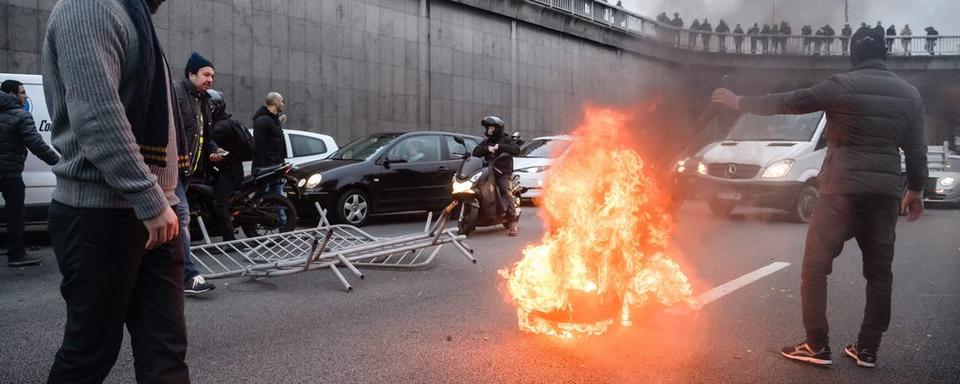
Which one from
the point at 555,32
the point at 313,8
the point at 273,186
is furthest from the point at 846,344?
the point at 555,32

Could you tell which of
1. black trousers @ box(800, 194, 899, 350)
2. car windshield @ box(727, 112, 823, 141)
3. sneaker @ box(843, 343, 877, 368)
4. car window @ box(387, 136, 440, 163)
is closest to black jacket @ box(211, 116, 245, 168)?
car window @ box(387, 136, 440, 163)

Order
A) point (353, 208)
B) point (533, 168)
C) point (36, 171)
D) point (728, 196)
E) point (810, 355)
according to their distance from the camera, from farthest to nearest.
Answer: point (533, 168)
point (728, 196)
point (353, 208)
point (36, 171)
point (810, 355)

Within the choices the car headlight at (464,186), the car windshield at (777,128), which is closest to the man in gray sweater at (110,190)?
the car headlight at (464,186)

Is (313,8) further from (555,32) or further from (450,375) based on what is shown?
(450,375)

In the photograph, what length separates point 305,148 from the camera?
37.1ft

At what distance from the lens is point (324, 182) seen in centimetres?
979

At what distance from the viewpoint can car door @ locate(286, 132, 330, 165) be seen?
11.1m

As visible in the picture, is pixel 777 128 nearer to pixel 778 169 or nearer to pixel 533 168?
pixel 778 169

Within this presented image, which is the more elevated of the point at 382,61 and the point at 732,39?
the point at 732,39

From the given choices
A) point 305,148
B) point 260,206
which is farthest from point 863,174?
point 305,148

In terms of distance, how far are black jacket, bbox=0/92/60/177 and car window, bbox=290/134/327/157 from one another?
468 centimetres

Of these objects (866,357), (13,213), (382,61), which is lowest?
(866,357)

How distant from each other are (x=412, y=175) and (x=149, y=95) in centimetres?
863

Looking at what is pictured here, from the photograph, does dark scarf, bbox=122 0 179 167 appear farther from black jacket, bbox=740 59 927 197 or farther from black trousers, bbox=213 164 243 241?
black trousers, bbox=213 164 243 241
